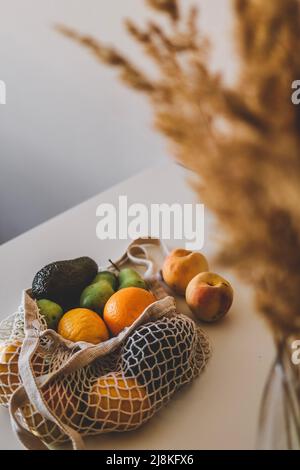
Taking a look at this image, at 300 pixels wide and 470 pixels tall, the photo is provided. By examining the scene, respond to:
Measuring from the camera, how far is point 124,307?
783 millimetres

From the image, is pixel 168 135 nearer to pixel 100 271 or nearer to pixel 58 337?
pixel 58 337

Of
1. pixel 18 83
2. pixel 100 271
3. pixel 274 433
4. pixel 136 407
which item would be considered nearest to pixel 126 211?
pixel 100 271

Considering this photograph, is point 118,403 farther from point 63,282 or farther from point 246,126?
point 246,126

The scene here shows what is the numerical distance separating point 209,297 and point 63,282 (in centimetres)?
23

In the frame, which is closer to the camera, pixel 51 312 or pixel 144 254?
pixel 51 312

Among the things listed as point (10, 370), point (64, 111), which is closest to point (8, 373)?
point (10, 370)

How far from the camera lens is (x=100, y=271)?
936 mm

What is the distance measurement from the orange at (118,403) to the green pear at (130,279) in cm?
21

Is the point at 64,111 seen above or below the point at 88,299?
above

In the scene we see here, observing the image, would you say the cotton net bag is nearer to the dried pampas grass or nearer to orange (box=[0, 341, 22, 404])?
orange (box=[0, 341, 22, 404])

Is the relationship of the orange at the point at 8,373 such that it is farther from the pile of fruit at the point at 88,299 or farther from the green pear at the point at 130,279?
the green pear at the point at 130,279

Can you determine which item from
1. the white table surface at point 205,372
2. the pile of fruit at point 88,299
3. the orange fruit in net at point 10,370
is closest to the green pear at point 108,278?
the pile of fruit at point 88,299

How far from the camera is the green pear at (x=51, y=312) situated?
2.61 feet

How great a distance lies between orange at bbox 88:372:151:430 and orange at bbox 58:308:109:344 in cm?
9
